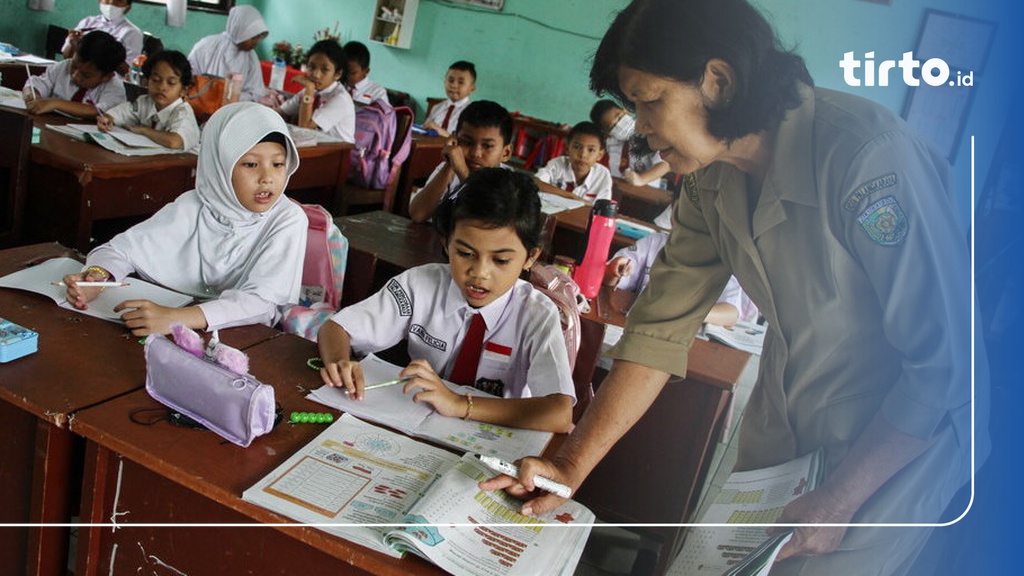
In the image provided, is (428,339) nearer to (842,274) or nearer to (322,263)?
(322,263)

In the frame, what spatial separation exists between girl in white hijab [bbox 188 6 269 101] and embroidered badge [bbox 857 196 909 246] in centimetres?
413

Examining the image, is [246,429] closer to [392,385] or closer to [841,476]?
[392,385]

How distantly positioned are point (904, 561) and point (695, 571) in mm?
249

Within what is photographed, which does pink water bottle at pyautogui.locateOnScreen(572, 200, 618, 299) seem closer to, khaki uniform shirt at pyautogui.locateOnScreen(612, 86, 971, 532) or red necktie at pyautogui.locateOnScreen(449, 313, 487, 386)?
red necktie at pyautogui.locateOnScreen(449, 313, 487, 386)

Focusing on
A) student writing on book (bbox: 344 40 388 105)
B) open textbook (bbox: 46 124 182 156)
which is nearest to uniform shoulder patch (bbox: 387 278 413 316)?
open textbook (bbox: 46 124 182 156)

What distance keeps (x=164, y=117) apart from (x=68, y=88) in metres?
0.59

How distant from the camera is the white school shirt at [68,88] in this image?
2980 mm

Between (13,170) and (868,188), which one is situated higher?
(868,188)

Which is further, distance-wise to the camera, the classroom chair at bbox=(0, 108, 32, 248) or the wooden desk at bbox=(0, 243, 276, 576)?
the classroom chair at bbox=(0, 108, 32, 248)

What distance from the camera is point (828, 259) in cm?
76

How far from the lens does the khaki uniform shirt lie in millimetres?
649

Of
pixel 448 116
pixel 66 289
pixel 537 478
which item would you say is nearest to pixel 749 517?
pixel 537 478

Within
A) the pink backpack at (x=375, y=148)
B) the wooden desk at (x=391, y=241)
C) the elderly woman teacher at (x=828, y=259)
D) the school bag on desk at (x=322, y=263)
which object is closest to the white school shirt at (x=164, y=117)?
the wooden desk at (x=391, y=241)

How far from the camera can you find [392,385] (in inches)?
46.7
